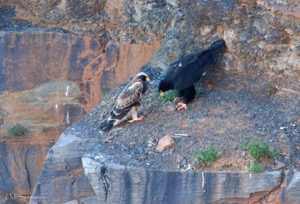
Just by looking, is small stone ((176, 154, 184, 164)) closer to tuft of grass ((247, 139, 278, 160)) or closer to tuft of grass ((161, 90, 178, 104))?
tuft of grass ((247, 139, 278, 160))

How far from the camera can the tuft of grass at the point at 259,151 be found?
706 centimetres

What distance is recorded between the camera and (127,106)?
8.28 meters

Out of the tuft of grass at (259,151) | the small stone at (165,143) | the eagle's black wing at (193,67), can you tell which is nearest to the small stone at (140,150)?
the small stone at (165,143)

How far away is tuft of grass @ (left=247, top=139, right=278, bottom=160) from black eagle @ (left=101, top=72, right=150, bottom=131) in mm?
1791

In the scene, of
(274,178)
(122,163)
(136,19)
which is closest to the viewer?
(274,178)

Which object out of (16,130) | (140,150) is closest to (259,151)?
(140,150)

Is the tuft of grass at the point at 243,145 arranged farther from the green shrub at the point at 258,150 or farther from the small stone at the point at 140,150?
the small stone at the point at 140,150

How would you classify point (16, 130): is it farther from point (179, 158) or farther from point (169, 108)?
point (179, 158)

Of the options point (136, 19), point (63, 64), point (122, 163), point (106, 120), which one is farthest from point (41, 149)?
point (122, 163)

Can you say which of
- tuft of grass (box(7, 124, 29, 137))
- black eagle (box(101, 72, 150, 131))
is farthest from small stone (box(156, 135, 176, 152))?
tuft of grass (box(7, 124, 29, 137))

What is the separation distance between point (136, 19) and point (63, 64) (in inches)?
63.2

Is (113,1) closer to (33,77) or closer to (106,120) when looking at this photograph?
(33,77)

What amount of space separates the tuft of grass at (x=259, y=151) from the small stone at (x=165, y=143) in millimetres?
981

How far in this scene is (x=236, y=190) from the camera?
7.09 meters
